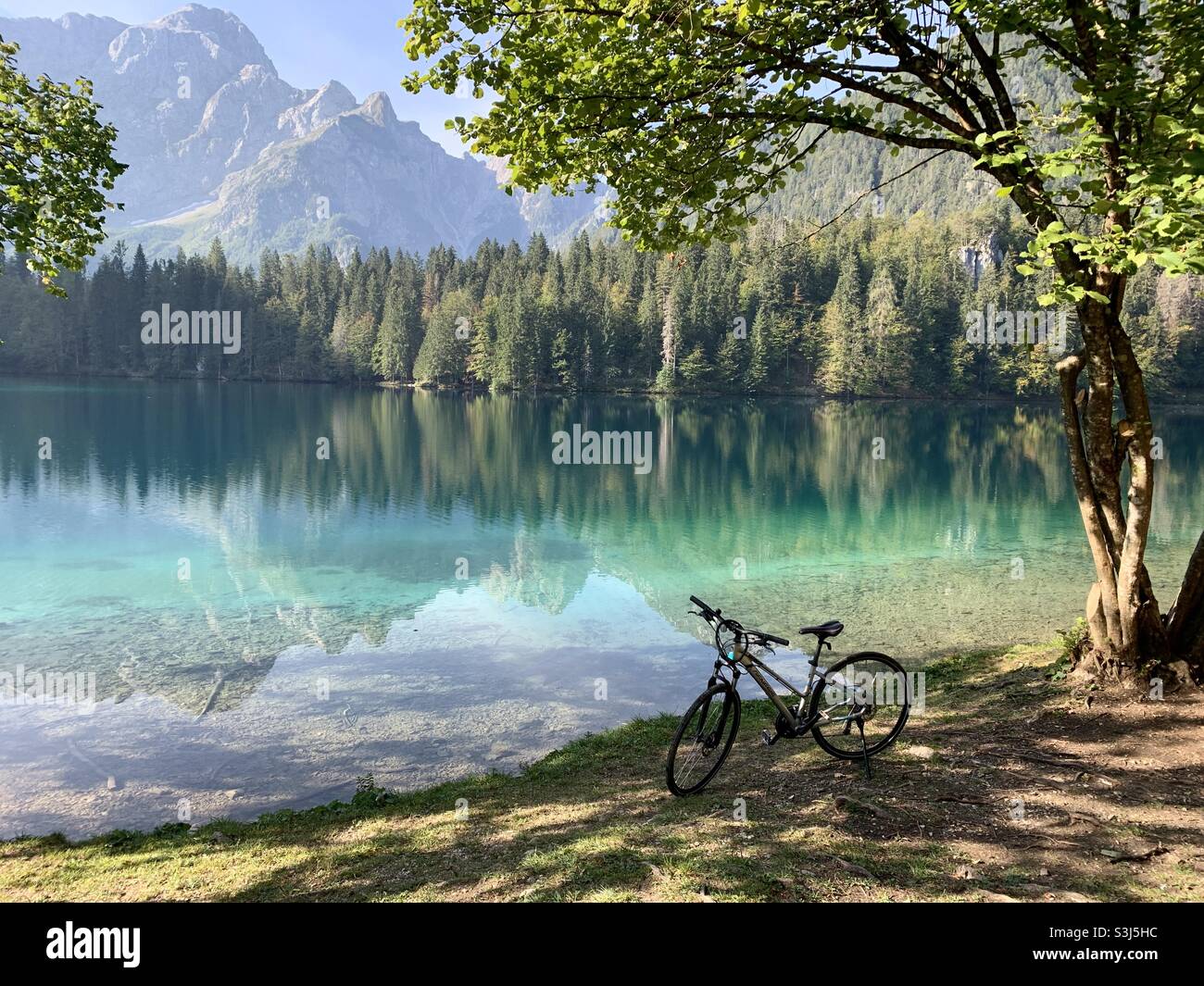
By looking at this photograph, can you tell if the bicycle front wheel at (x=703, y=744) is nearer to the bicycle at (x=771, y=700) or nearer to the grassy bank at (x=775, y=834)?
the bicycle at (x=771, y=700)

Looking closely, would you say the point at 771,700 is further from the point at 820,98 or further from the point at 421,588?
the point at 421,588

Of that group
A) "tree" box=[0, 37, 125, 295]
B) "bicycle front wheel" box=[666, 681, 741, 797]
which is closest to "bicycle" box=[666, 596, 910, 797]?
"bicycle front wheel" box=[666, 681, 741, 797]

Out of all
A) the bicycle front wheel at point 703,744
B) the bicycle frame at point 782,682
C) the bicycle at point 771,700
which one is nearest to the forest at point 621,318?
the bicycle at point 771,700

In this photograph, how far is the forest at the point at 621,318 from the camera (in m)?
115

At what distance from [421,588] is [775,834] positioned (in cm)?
1752

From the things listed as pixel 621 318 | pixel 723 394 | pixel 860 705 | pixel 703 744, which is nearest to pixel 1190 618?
pixel 860 705

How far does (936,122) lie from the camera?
9258 millimetres

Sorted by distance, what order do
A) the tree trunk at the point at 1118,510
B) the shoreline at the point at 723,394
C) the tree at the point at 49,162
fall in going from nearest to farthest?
1. the tree trunk at the point at 1118,510
2. the tree at the point at 49,162
3. the shoreline at the point at 723,394

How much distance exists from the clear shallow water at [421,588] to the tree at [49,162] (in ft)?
24.2

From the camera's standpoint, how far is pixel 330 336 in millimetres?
141500

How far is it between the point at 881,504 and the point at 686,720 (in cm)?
3301

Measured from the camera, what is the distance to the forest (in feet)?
379

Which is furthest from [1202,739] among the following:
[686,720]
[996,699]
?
[686,720]

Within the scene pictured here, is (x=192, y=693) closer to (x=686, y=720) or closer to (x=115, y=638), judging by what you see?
(x=115, y=638)
